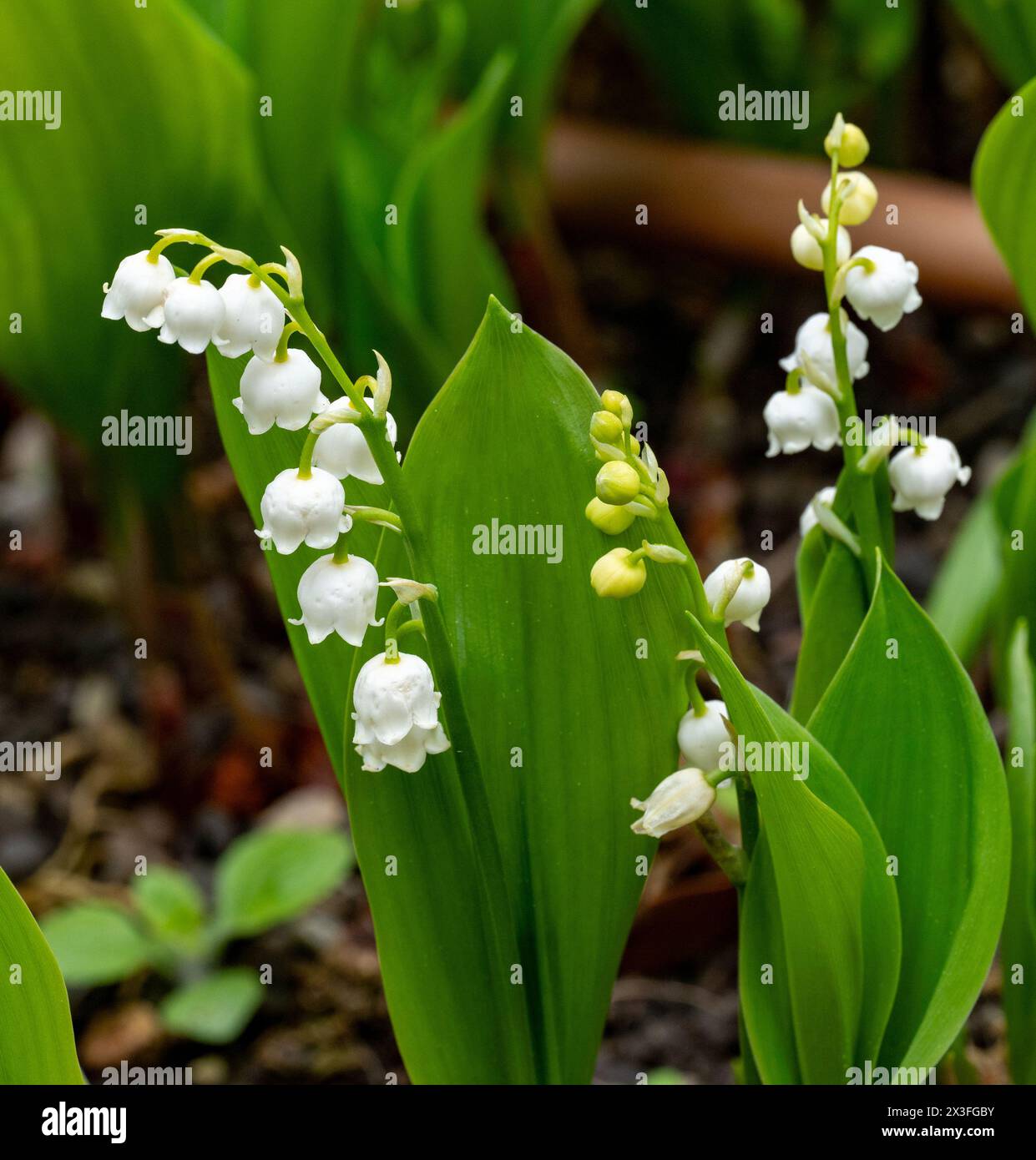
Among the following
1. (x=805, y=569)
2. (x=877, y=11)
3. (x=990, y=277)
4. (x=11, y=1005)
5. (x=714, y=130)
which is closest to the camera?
(x=11, y=1005)

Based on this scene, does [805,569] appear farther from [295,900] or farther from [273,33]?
[273,33]

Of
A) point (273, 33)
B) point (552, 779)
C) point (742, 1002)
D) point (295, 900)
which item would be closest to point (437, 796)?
point (552, 779)

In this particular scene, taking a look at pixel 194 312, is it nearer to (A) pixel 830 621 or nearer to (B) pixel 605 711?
(B) pixel 605 711

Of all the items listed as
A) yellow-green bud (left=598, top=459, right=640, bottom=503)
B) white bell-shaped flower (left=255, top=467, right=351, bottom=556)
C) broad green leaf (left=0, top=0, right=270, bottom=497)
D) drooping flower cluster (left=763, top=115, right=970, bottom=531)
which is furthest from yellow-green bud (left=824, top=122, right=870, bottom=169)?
broad green leaf (left=0, top=0, right=270, bottom=497)

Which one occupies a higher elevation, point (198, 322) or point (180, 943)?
point (198, 322)

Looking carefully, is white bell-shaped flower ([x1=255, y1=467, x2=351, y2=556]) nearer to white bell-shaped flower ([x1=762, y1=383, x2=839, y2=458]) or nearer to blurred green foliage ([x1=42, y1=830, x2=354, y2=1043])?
white bell-shaped flower ([x1=762, y1=383, x2=839, y2=458])

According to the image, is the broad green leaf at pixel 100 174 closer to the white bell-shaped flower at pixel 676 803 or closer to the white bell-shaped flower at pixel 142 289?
the white bell-shaped flower at pixel 142 289
